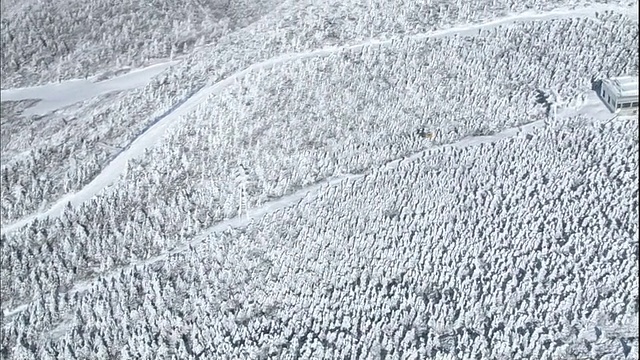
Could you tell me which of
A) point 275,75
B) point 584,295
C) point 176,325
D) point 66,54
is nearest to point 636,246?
point 584,295

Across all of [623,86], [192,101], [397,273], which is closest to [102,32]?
[192,101]

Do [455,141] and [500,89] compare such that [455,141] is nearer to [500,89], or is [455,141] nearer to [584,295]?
[500,89]

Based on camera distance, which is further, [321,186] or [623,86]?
[623,86]

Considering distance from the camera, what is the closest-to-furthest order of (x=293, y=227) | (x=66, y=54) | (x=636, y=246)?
(x=636, y=246), (x=293, y=227), (x=66, y=54)

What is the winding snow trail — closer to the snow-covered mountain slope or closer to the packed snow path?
the packed snow path

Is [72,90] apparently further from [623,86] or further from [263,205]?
[623,86]
